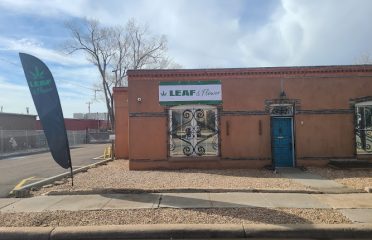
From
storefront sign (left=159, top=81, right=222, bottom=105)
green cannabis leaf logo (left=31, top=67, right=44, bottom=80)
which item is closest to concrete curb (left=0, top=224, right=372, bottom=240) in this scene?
green cannabis leaf logo (left=31, top=67, right=44, bottom=80)

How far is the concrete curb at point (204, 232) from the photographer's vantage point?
25.6 ft

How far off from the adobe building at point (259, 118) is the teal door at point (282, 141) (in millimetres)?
41

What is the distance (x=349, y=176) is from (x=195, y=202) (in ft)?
22.1

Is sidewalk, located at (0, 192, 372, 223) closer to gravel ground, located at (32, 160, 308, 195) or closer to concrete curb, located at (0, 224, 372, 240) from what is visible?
gravel ground, located at (32, 160, 308, 195)

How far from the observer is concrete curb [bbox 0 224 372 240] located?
25.6ft

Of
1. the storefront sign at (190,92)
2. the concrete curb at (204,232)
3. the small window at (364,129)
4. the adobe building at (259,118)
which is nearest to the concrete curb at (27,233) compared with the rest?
the concrete curb at (204,232)

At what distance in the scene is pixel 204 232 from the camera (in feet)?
25.8

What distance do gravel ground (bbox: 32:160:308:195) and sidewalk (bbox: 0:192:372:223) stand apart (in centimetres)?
91

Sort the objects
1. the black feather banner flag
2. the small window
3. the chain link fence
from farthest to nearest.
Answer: the chain link fence, the small window, the black feather banner flag

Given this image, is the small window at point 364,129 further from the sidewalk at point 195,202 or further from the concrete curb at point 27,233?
the concrete curb at point 27,233

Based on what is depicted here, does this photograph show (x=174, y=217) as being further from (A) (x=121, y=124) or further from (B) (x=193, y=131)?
(A) (x=121, y=124)

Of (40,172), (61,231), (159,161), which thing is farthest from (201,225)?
(40,172)

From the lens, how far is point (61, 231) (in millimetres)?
7922

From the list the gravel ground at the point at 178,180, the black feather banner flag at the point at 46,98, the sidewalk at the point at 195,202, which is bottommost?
the sidewalk at the point at 195,202
